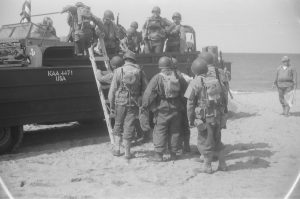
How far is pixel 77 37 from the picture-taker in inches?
309

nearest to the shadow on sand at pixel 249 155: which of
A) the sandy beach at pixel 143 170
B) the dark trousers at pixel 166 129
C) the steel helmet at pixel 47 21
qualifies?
the sandy beach at pixel 143 170

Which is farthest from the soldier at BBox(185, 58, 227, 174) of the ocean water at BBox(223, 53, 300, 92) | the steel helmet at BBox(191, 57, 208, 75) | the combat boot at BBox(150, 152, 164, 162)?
the ocean water at BBox(223, 53, 300, 92)

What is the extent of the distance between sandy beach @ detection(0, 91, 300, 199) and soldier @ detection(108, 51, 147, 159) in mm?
456

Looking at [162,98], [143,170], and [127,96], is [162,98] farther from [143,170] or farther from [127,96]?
[143,170]

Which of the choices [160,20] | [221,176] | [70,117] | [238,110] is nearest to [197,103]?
[221,176]

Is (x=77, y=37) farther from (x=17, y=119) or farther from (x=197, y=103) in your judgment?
(x=197, y=103)

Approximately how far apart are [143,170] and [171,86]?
1.28 m

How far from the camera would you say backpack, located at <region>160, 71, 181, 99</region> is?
627 cm

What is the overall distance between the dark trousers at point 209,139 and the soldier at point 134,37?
4.31 metres

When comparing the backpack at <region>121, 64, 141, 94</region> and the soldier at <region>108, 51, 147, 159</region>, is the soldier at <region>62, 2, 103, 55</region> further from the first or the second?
the backpack at <region>121, 64, 141, 94</region>

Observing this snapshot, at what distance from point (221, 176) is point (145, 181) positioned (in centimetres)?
98

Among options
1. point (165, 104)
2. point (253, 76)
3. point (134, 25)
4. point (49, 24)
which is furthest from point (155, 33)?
point (253, 76)

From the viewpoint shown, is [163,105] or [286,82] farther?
[286,82]

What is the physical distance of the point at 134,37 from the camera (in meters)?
10.1
